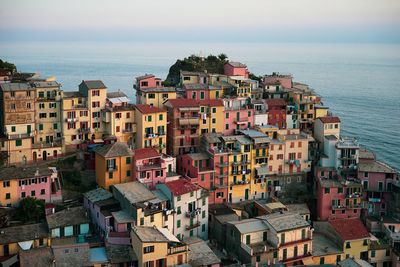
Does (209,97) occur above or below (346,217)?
above

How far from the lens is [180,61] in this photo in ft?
237

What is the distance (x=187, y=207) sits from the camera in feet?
147

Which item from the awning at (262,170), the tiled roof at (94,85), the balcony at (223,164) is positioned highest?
the tiled roof at (94,85)

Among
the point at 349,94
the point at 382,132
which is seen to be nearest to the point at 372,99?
the point at 349,94

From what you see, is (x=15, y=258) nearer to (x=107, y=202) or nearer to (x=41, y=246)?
(x=41, y=246)

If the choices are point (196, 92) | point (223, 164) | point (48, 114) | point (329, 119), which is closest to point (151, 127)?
point (223, 164)

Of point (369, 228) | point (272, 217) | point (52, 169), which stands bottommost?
point (369, 228)

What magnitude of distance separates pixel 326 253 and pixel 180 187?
46.5 feet

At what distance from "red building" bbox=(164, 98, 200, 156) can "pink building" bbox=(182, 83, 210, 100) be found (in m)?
3.04

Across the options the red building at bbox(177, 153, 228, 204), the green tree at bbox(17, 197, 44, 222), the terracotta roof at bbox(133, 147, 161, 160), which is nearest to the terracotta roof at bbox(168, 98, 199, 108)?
the red building at bbox(177, 153, 228, 204)

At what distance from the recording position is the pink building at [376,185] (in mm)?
53188

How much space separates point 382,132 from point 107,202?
191ft

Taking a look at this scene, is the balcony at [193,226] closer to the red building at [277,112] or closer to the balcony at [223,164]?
the balcony at [223,164]

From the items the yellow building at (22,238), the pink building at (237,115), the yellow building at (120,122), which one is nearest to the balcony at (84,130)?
the yellow building at (120,122)
